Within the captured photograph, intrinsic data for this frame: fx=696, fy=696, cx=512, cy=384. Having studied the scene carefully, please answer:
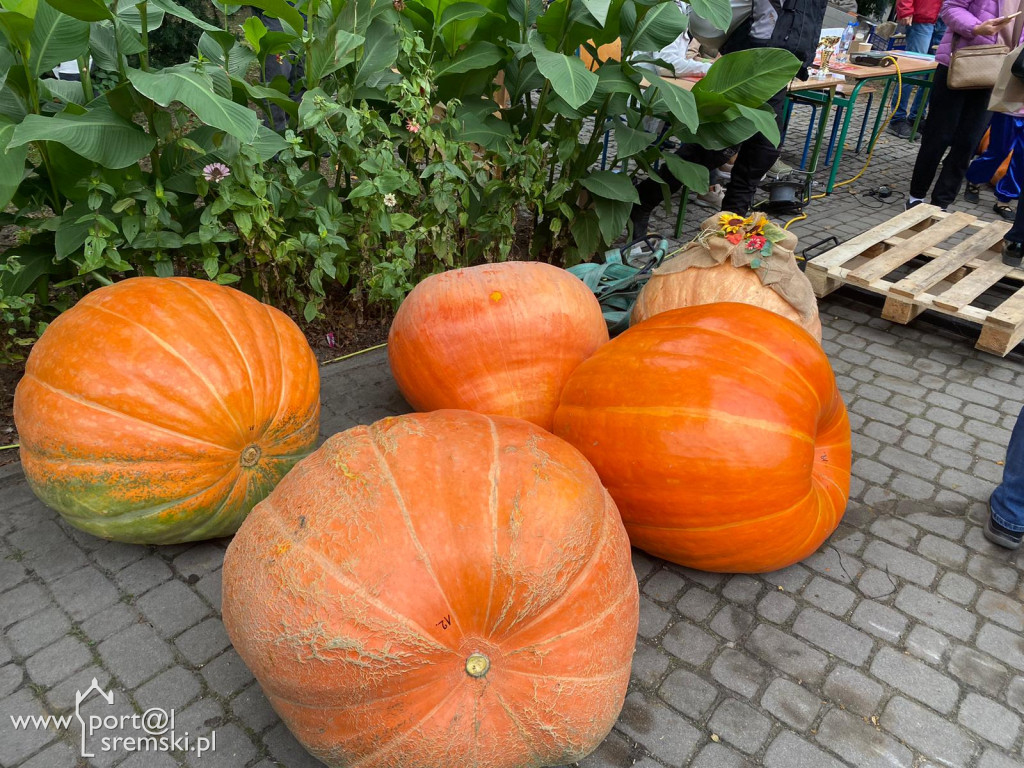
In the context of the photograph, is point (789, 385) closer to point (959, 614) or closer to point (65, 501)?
point (959, 614)

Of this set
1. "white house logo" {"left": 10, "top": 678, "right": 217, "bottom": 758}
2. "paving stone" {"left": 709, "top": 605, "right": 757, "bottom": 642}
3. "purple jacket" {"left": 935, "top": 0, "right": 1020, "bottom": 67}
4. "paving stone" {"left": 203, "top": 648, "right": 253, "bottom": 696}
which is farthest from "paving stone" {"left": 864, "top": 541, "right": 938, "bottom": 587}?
"purple jacket" {"left": 935, "top": 0, "right": 1020, "bottom": 67}

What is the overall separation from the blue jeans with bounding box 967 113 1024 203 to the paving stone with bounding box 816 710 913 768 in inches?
244

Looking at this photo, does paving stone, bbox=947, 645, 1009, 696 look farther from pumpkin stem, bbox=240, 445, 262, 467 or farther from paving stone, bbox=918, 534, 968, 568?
pumpkin stem, bbox=240, 445, 262, 467

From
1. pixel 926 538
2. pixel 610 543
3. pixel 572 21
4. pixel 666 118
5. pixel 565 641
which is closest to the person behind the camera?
pixel 565 641

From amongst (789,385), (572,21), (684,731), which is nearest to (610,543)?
(684,731)

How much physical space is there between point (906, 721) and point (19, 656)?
2.69 m

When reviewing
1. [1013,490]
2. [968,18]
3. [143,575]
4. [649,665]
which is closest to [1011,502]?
[1013,490]

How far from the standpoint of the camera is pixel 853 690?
84.4 inches

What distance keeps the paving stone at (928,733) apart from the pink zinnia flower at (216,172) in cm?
306

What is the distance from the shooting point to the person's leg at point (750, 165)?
4.95 m

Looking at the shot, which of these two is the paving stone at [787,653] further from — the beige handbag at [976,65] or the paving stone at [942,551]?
the beige handbag at [976,65]

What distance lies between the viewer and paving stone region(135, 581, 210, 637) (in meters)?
2.27

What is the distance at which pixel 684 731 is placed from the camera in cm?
202

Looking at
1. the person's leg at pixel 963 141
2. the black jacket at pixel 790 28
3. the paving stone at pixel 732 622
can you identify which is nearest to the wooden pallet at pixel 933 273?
the person's leg at pixel 963 141
